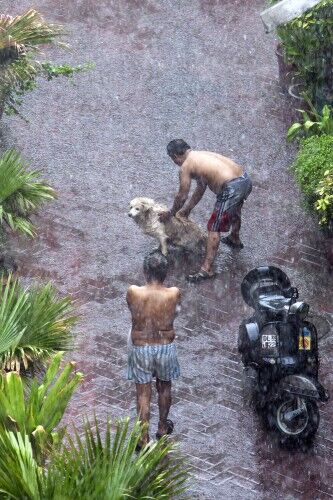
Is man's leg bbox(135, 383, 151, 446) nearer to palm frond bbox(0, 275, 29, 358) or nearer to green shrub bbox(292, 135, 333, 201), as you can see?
palm frond bbox(0, 275, 29, 358)

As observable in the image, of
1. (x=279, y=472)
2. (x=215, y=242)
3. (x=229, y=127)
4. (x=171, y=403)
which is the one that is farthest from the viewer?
(x=229, y=127)

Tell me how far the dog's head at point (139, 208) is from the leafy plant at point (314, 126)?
2.54 meters

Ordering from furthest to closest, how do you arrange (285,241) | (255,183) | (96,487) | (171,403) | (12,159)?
(255,183) < (285,241) < (12,159) < (171,403) < (96,487)

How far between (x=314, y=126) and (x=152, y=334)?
5.05m

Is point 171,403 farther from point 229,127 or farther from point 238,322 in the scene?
point 229,127

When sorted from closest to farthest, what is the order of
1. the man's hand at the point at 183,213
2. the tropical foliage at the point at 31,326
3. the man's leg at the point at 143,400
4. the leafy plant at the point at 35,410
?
1. the leafy plant at the point at 35,410
2. the tropical foliage at the point at 31,326
3. the man's leg at the point at 143,400
4. the man's hand at the point at 183,213

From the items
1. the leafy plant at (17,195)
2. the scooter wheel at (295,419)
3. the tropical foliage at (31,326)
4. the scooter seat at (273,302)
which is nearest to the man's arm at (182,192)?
the leafy plant at (17,195)

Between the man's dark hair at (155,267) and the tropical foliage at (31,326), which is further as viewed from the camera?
the man's dark hair at (155,267)

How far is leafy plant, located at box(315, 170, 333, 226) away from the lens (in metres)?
12.6

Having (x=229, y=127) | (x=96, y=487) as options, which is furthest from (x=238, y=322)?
(x=96, y=487)

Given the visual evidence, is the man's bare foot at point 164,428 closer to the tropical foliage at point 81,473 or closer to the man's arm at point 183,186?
the man's arm at point 183,186

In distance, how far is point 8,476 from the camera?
7.03 m

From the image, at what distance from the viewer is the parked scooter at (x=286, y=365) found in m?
10.4

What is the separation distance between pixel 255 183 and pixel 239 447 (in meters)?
4.82
